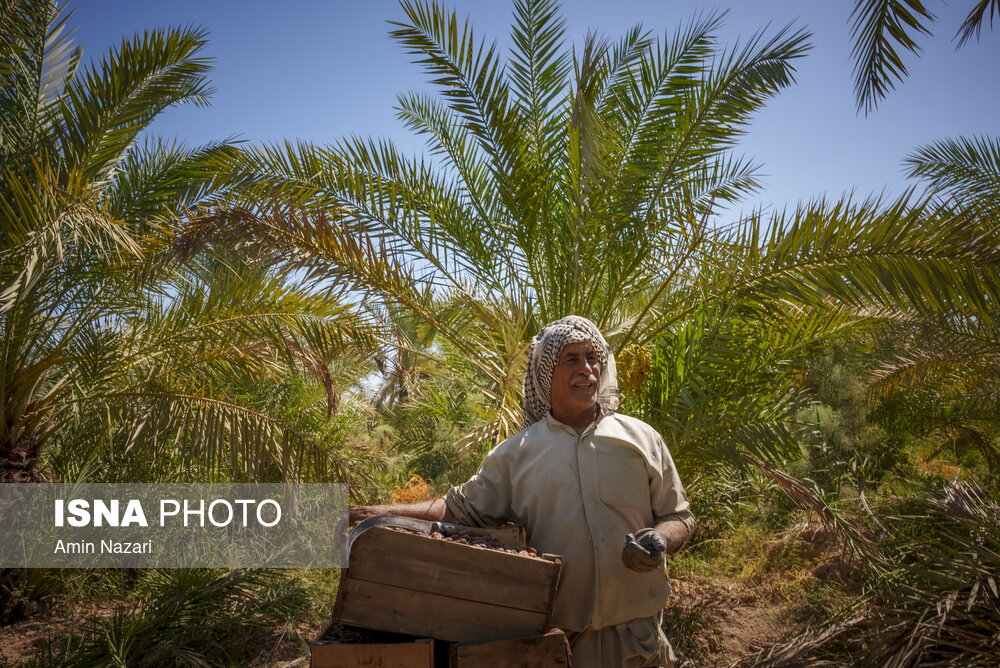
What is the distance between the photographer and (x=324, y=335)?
5.12m

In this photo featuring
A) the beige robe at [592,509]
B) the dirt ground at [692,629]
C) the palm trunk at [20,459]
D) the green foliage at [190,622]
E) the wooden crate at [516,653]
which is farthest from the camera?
the palm trunk at [20,459]

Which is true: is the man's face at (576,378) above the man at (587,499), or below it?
above

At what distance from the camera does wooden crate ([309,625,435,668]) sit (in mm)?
1820

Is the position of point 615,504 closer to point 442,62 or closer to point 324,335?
point 324,335

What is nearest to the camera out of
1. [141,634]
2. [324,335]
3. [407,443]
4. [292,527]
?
[141,634]

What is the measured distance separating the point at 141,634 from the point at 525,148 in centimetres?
442

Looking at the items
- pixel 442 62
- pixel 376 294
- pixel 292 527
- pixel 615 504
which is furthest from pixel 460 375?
pixel 615 504

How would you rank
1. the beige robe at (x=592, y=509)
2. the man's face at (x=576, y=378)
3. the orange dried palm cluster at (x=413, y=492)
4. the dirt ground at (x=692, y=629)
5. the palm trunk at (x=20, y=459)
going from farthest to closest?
the orange dried palm cluster at (x=413, y=492) → the palm trunk at (x=20, y=459) → the dirt ground at (x=692, y=629) → the man's face at (x=576, y=378) → the beige robe at (x=592, y=509)

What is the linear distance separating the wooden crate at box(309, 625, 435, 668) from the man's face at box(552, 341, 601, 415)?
0.90 metres

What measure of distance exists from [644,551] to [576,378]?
0.66m

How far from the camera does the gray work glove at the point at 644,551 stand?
1883 mm

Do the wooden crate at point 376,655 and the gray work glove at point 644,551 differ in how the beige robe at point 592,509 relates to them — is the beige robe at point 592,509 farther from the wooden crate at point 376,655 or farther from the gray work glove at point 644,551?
the wooden crate at point 376,655

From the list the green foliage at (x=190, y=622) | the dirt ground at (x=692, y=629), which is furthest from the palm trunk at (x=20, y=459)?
the green foliage at (x=190, y=622)

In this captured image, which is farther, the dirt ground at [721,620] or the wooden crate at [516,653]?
the dirt ground at [721,620]
